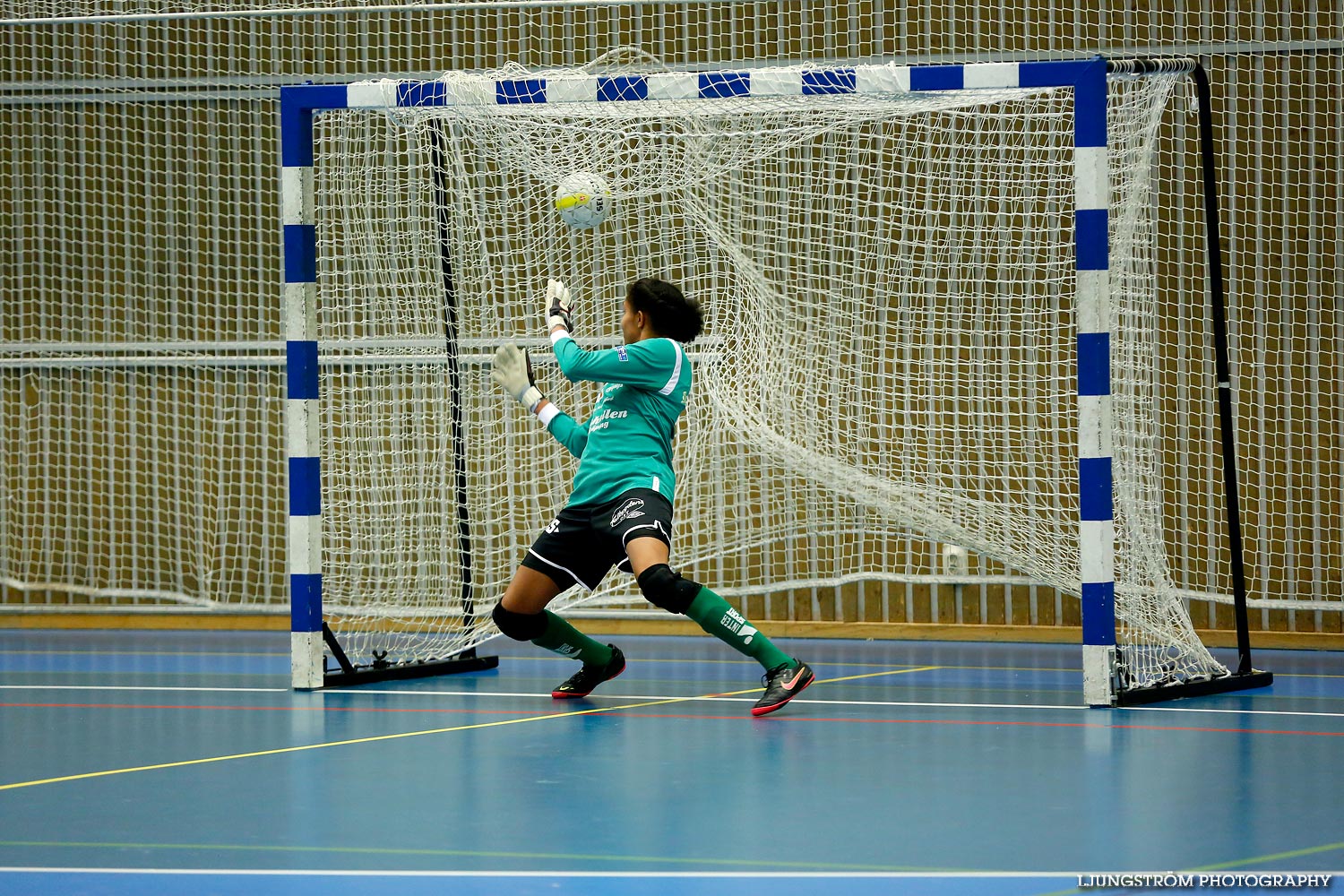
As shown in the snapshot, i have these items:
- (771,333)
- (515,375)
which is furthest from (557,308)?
(771,333)

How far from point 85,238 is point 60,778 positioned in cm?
695

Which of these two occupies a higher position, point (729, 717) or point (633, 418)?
point (633, 418)

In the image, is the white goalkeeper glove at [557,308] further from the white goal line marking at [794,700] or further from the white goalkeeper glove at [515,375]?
the white goal line marking at [794,700]

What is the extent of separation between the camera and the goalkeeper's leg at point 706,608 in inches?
247

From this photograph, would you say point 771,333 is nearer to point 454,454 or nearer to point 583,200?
point 583,200

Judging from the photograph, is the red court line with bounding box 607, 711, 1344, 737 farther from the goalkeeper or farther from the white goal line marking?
the white goal line marking

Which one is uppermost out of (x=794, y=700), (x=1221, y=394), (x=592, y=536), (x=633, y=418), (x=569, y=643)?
(x=1221, y=394)

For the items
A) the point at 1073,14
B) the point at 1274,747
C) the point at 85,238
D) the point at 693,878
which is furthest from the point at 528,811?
the point at 85,238

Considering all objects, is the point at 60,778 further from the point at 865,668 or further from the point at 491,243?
the point at 491,243

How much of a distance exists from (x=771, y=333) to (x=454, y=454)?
182 cm

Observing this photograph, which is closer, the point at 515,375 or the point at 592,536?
the point at 592,536

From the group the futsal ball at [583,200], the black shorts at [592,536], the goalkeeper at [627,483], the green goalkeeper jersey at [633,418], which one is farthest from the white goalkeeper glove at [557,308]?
the black shorts at [592,536]

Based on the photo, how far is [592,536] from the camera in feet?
21.5

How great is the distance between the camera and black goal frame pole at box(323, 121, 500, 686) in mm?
7723
